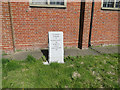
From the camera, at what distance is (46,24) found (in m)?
6.07

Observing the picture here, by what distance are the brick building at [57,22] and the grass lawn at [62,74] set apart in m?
1.63

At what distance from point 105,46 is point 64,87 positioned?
4.95 m

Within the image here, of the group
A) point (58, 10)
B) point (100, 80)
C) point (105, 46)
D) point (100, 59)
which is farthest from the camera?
point (105, 46)

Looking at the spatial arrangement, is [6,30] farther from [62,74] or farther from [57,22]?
[62,74]

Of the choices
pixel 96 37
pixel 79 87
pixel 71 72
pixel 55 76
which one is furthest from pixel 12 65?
pixel 96 37

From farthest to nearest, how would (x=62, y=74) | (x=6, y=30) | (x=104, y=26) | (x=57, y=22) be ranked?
(x=104, y=26) < (x=57, y=22) < (x=6, y=30) < (x=62, y=74)

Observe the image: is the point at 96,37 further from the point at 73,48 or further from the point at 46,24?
the point at 46,24

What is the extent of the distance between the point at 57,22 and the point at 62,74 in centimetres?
330

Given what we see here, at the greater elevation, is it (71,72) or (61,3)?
(61,3)

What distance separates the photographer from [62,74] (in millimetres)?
3729

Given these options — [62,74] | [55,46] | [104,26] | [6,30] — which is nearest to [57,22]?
[55,46]

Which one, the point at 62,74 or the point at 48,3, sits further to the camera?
the point at 48,3

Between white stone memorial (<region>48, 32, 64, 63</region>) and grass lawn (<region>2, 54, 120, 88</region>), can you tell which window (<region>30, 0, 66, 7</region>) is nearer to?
white stone memorial (<region>48, 32, 64, 63</region>)

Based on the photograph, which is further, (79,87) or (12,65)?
(12,65)
